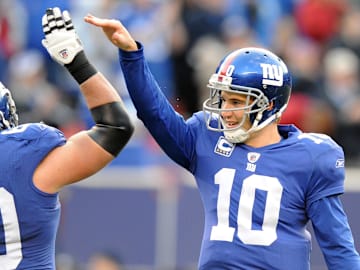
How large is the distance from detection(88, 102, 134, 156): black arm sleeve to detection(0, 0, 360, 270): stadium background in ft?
12.5

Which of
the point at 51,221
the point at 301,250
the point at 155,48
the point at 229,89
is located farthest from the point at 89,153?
the point at 155,48

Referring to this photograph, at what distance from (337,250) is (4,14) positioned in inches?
299

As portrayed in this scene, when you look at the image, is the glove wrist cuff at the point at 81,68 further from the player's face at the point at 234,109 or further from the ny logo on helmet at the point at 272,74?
the ny logo on helmet at the point at 272,74

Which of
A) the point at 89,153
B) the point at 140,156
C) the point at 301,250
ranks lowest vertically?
the point at 140,156

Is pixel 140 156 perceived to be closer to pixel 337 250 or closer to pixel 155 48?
pixel 155 48

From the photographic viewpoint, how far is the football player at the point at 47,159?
537 cm

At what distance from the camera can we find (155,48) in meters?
11.5

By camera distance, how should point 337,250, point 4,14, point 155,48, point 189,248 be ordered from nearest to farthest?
point 337,250, point 189,248, point 155,48, point 4,14

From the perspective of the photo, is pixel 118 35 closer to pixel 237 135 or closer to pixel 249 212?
pixel 237 135

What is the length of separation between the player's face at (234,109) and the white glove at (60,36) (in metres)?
0.73

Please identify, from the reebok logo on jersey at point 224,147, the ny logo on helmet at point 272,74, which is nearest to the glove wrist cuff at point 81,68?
the reebok logo on jersey at point 224,147

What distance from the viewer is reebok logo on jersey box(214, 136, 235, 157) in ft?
18.5

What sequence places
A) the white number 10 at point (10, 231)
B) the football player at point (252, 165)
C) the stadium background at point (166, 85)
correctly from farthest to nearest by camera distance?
the stadium background at point (166, 85) < the football player at point (252, 165) < the white number 10 at point (10, 231)

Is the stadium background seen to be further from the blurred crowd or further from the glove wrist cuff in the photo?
the glove wrist cuff
